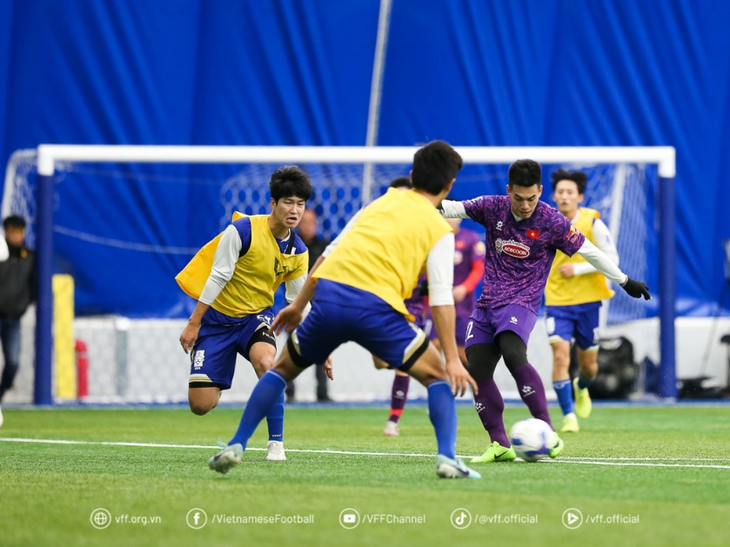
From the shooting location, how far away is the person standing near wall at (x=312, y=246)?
549 inches

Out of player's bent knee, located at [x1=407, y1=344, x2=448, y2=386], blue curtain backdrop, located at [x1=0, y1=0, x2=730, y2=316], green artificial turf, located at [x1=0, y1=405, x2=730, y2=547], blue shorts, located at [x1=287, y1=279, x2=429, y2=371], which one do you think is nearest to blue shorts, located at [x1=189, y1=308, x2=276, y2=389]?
green artificial turf, located at [x1=0, y1=405, x2=730, y2=547]

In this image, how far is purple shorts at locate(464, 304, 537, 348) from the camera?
277 inches

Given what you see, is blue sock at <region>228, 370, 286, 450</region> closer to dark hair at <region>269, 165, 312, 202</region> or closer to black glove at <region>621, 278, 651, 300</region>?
dark hair at <region>269, 165, 312, 202</region>

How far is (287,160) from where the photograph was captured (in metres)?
14.7

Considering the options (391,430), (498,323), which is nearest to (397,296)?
(498,323)

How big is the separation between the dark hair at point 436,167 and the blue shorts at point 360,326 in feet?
2.11

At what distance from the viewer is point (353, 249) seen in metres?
5.55

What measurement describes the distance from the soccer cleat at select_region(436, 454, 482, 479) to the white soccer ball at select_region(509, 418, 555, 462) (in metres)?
1.12

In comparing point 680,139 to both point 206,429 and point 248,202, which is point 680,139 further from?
point 206,429

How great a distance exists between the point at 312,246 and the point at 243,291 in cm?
666

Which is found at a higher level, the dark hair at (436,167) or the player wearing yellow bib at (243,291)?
the dark hair at (436,167)

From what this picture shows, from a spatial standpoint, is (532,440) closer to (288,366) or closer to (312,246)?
(288,366)

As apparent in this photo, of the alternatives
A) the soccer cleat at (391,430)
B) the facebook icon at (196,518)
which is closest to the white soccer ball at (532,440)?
the facebook icon at (196,518)

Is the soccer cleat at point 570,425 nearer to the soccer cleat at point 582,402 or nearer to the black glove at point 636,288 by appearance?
the soccer cleat at point 582,402
